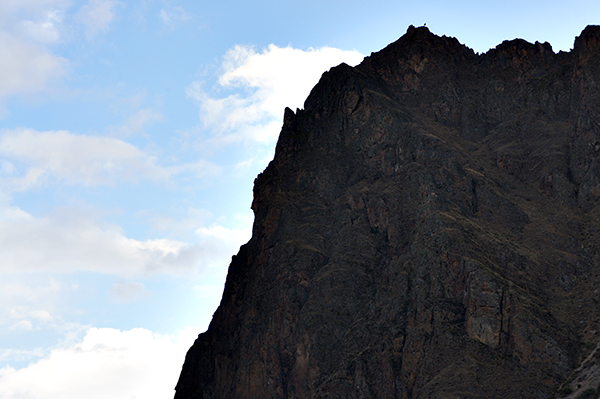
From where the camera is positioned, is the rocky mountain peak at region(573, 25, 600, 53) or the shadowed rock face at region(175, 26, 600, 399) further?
the rocky mountain peak at region(573, 25, 600, 53)

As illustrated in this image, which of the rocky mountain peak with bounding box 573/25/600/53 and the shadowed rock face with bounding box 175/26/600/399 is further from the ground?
the rocky mountain peak with bounding box 573/25/600/53

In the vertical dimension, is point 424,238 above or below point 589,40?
below

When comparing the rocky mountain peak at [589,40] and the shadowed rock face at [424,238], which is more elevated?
the rocky mountain peak at [589,40]

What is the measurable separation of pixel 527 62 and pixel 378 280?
7963cm

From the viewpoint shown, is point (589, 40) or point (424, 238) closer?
point (424, 238)

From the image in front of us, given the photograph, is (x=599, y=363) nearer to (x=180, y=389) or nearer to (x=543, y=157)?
(x=543, y=157)

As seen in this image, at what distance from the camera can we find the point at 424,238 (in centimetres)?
12681

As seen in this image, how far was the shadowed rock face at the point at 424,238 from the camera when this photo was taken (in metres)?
109

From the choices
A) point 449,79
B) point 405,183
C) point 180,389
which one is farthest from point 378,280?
point 449,79

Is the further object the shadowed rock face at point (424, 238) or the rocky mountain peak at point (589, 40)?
the rocky mountain peak at point (589, 40)

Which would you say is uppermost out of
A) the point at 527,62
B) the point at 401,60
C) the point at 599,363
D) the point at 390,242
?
the point at 401,60

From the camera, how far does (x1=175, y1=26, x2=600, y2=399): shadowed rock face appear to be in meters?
109

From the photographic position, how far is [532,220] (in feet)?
433

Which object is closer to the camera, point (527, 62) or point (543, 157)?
point (543, 157)
